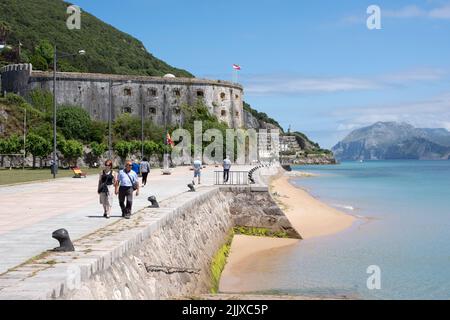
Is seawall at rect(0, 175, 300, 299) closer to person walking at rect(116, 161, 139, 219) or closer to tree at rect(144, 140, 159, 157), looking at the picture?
person walking at rect(116, 161, 139, 219)

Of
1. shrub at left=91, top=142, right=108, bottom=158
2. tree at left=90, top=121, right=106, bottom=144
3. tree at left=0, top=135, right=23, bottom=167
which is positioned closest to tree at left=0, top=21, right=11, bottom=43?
tree at left=90, top=121, right=106, bottom=144

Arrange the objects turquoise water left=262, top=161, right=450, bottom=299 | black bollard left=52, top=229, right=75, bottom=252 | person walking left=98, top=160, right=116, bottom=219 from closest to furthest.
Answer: black bollard left=52, top=229, right=75, bottom=252 < person walking left=98, top=160, right=116, bottom=219 < turquoise water left=262, top=161, right=450, bottom=299

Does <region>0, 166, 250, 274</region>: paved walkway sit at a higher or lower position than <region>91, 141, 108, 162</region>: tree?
lower

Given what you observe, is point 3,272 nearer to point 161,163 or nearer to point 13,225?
point 13,225

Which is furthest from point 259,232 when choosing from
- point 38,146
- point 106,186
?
point 38,146

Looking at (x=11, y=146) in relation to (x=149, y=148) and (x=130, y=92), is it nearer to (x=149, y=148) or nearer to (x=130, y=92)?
(x=149, y=148)

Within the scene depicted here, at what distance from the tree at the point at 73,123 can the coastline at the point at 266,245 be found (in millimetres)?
44474

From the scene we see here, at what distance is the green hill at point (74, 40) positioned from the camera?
4441 inches

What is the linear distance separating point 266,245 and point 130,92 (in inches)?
2469

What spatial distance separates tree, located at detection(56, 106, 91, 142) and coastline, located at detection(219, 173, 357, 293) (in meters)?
44.5

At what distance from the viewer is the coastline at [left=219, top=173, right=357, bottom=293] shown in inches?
613

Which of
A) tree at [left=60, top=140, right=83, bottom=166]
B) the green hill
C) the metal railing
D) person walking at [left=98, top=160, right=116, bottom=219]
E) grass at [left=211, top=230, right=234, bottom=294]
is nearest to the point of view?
person walking at [left=98, top=160, right=116, bottom=219]

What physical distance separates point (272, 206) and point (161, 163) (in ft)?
154

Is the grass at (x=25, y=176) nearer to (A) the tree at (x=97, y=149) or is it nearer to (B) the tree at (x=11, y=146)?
(B) the tree at (x=11, y=146)
